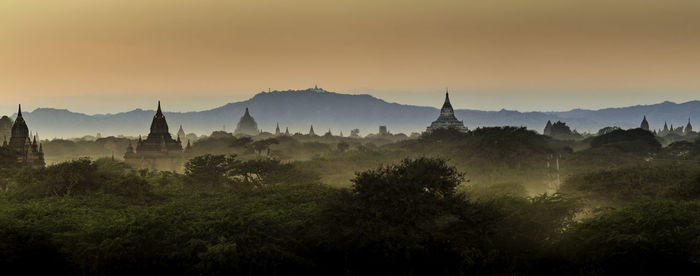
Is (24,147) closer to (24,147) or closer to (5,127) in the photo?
(24,147)

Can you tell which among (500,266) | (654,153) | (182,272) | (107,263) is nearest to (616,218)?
(500,266)

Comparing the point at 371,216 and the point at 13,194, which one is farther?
the point at 13,194

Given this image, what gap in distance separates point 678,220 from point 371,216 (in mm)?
13136

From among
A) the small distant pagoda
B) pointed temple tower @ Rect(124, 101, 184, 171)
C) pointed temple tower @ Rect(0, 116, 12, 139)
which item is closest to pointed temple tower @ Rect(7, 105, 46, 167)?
the small distant pagoda

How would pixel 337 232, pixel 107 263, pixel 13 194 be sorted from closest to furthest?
pixel 107 263, pixel 337 232, pixel 13 194

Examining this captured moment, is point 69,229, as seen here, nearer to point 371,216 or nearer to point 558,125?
point 371,216

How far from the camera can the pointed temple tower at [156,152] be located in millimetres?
87312

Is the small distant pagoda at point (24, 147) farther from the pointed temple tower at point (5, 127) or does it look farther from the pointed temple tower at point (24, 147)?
the pointed temple tower at point (5, 127)

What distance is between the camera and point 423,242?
2377 centimetres

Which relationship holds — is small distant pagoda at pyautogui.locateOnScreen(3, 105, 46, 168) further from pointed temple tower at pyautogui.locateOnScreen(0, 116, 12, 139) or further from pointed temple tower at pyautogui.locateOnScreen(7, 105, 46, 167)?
pointed temple tower at pyautogui.locateOnScreen(0, 116, 12, 139)

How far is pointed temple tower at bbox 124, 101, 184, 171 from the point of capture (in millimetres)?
87312

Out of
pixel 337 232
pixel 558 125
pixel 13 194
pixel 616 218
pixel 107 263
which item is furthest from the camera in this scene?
pixel 558 125

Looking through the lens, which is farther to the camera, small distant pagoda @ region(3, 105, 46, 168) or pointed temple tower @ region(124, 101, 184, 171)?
pointed temple tower @ region(124, 101, 184, 171)

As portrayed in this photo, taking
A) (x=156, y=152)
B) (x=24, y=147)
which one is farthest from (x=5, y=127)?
(x=24, y=147)
